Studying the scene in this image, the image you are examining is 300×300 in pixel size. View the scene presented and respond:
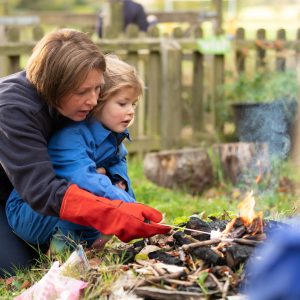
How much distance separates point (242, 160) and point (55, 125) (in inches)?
152

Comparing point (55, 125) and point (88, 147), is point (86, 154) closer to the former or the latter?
point (88, 147)

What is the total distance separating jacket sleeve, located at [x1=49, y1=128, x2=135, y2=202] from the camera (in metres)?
4.37

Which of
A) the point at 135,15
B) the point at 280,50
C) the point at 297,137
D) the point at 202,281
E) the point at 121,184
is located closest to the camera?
the point at 202,281

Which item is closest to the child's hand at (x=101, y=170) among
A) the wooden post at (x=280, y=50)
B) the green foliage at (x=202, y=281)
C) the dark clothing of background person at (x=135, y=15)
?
the green foliage at (x=202, y=281)

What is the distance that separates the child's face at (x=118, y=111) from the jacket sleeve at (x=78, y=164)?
201mm

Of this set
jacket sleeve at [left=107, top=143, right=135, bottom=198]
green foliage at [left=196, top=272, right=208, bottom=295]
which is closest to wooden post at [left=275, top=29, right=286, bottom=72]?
jacket sleeve at [left=107, top=143, right=135, bottom=198]

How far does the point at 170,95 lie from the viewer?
30.8 ft

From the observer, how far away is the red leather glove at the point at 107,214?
4.13 m

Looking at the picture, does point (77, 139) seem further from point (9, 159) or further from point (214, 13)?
point (214, 13)

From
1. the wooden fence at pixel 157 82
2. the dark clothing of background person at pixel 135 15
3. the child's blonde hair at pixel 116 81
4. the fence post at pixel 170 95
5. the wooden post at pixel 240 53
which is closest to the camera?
the child's blonde hair at pixel 116 81

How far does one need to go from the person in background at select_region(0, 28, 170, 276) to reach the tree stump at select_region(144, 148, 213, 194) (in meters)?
3.56

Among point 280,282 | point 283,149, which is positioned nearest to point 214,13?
point 283,149

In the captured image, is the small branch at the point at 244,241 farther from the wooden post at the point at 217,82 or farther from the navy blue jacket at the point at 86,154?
the wooden post at the point at 217,82

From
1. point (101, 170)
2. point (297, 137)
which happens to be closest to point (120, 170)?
point (101, 170)
